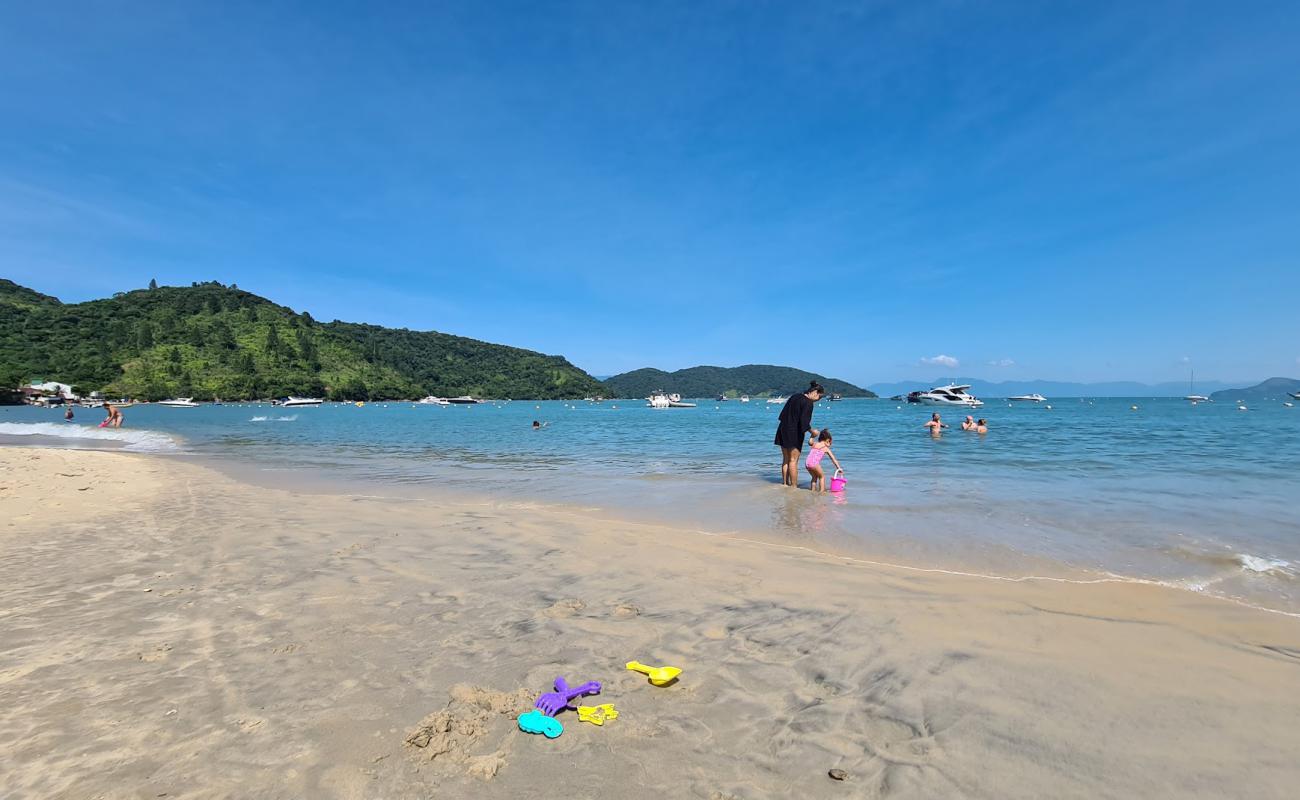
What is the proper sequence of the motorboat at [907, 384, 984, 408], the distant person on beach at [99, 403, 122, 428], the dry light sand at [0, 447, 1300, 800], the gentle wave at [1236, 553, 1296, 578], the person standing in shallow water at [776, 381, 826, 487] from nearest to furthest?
the dry light sand at [0, 447, 1300, 800]
the gentle wave at [1236, 553, 1296, 578]
the person standing in shallow water at [776, 381, 826, 487]
the distant person on beach at [99, 403, 122, 428]
the motorboat at [907, 384, 984, 408]

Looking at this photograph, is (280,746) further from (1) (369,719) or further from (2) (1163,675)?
(2) (1163,675)

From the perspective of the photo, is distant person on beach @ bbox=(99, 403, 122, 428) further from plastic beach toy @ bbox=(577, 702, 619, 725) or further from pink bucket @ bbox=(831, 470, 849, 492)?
plastic beach toy @ bbox=(577, 702, 619, 725)

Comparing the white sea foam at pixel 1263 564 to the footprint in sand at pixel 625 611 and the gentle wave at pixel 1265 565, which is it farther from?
the footprint in sand at pixel 625 611

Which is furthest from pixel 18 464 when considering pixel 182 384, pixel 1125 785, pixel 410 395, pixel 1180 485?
pixel 410 395

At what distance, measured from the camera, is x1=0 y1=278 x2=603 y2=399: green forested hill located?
120 m

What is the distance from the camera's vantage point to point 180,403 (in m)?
115

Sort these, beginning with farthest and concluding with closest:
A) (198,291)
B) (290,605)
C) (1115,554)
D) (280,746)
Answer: (198,291) → (1115,554) → (290,605) → (280,746)

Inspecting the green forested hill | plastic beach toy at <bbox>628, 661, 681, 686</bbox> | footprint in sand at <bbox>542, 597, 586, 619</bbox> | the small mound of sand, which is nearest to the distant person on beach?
footprint in sand at <bbox>542, 597, 586, 619</bbox>

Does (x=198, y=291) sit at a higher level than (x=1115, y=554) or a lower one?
higher

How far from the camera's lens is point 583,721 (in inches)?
136

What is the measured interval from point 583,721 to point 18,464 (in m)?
22.3

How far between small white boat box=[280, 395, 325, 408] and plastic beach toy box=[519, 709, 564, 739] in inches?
5323

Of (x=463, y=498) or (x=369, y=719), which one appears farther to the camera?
(x=463, y=498)

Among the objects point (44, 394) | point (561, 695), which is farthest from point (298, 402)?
point (561, 695)
